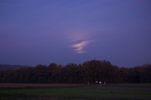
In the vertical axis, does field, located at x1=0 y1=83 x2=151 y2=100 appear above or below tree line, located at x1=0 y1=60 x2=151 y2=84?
below

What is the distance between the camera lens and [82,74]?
431 ft

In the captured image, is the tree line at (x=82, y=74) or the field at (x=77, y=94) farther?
the tree line at (x=82, y=74)

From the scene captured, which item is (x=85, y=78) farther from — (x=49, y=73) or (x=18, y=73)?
(x=18, y=73)

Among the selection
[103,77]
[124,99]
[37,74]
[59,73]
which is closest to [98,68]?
[103,77]

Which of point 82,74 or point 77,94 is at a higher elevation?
point 82,74

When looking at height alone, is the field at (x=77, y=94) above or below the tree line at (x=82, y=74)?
below

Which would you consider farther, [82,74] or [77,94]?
[82,74]

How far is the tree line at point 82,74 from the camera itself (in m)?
124

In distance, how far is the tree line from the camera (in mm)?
124438

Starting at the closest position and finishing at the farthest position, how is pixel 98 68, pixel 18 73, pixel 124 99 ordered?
1. pixel 124 99
2. pixel 18 73
3. pixel 98 68

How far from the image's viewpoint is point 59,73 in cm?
13025

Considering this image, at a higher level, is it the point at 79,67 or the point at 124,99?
the point at 79,67

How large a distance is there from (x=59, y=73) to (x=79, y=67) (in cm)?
1023

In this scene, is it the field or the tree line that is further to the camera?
the tree line
